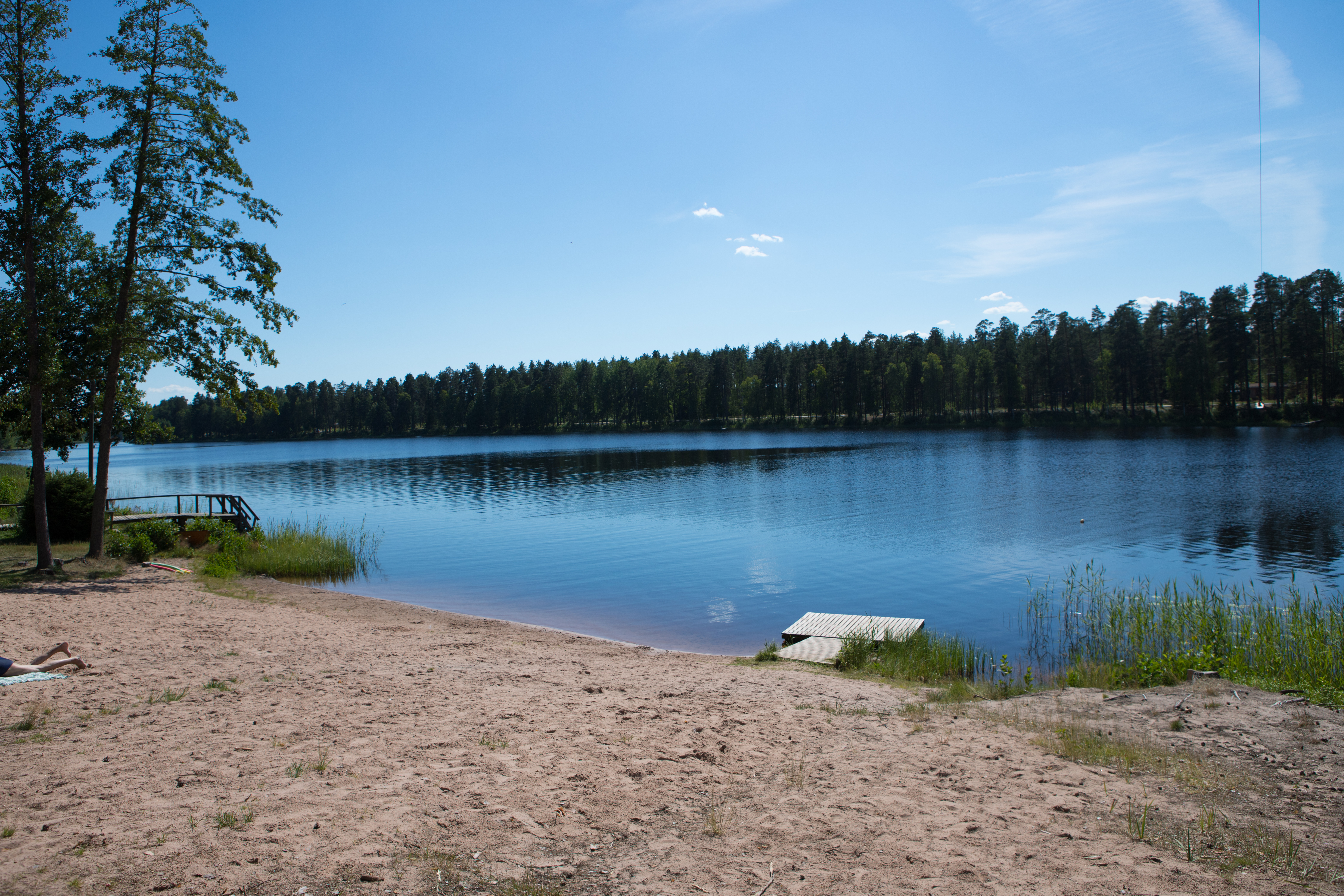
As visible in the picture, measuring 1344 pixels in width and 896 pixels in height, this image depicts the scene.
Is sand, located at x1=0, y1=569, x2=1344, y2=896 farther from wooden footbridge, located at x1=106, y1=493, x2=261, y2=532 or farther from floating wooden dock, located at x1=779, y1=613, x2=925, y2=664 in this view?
wooden footbridge, located at x1=106, y1=493, x2=261, y2=532

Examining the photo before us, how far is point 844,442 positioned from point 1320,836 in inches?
3014

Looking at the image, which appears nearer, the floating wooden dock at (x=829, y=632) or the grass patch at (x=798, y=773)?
the grass patch at (x=798, y=773)

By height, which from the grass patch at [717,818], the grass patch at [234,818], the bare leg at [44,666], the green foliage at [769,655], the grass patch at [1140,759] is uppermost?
the bare leg at [44,666]

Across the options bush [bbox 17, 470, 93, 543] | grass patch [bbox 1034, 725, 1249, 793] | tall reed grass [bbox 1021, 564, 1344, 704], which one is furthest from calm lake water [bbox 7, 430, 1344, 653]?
bush [bbox 17, 470, 93, 543]

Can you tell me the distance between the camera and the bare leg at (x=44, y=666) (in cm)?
816

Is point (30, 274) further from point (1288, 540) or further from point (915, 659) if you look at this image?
point (1288, 540)

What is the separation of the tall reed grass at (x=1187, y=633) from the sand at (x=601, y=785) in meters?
1.65

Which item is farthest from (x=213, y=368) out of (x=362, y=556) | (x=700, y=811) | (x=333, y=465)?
(x=333, y=465)

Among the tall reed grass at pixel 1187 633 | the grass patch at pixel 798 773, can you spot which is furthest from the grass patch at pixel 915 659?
the grass patch at pixel 798 773

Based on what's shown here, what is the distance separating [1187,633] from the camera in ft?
43.5

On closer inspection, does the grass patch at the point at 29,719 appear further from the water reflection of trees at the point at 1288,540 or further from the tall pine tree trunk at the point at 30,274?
the water reflection of trees at the point at 1288,540

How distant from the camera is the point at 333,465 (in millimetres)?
79000

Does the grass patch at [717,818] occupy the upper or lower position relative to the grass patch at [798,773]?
upper

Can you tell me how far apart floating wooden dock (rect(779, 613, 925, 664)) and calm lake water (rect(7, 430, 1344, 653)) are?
3.52 feet
